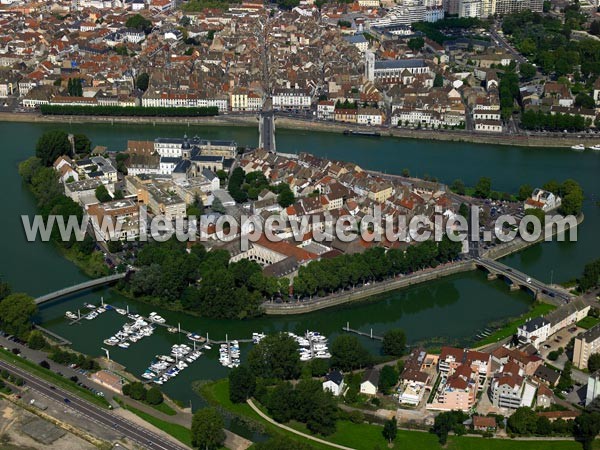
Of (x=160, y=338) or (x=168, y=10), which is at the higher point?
(x=168, y=10)

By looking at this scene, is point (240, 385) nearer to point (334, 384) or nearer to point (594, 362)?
point (334, 384)

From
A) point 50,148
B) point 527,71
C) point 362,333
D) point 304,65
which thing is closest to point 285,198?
point 362,333

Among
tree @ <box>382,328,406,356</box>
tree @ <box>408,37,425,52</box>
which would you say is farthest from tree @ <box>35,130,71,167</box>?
tree @ <box>408,37,425,52</box>

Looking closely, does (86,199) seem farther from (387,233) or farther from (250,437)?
(250,437)

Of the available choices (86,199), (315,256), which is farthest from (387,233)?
(86,199)

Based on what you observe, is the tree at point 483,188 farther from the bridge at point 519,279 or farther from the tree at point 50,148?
the tree at point 50,148

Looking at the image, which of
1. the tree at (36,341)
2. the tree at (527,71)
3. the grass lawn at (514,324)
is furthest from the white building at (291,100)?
the tree at (36,341)

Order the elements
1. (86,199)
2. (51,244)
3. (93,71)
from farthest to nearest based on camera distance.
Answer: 1. (93,71)
2. (86,199)
3. (51,244)
